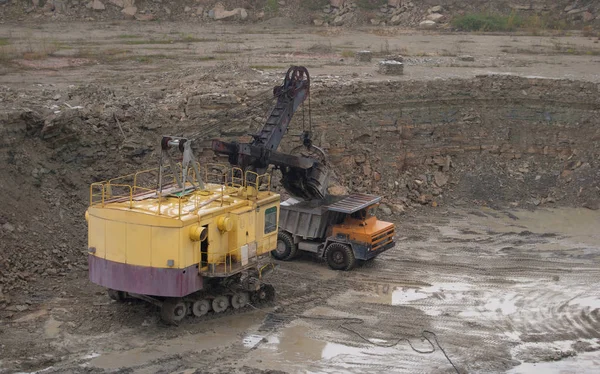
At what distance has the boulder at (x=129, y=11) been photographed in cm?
4025

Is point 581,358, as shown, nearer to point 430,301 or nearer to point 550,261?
point 430,301

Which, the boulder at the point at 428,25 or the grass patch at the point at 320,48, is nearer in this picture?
the grass patch at the point at 320,48

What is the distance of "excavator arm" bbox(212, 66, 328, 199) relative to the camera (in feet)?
59.2

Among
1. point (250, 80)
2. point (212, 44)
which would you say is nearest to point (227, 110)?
point (250, 80)

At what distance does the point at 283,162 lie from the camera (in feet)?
60.7

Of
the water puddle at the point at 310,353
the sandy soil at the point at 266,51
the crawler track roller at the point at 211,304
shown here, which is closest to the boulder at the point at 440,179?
the sandy soil at the point at 266,51

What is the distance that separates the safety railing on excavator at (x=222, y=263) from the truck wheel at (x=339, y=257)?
362 centimetres

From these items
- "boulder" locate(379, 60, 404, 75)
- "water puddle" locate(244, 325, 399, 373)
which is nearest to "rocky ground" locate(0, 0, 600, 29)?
"boulder" locate(379, 60, 404, 75)

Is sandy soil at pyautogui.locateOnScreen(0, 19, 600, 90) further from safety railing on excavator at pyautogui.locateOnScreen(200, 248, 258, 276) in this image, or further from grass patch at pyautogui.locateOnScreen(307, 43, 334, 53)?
safety railing on excavator at pyautogui.locateOnScreen(200, 248, 258, 276)

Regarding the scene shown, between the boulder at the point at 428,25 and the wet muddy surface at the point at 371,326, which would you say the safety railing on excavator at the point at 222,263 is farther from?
the boulder at the point at 428,25

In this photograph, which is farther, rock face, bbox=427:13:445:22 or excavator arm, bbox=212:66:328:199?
rock face, bbox=427:13:445:22

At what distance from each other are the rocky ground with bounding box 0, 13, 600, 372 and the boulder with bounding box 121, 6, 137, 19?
599 centimetres

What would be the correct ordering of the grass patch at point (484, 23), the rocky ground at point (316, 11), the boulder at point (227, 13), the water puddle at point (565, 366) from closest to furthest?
the water puddle at point (565, 366), the rocky ground at point (316, 11), the boulder at point (227, 13), the grass patch at point (484, 23)

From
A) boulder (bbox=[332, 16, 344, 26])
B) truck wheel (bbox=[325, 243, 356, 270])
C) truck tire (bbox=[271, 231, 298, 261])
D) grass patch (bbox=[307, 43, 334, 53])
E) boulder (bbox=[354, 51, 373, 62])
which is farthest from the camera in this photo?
boulder (bbox=[332, 16, 344, 26])
